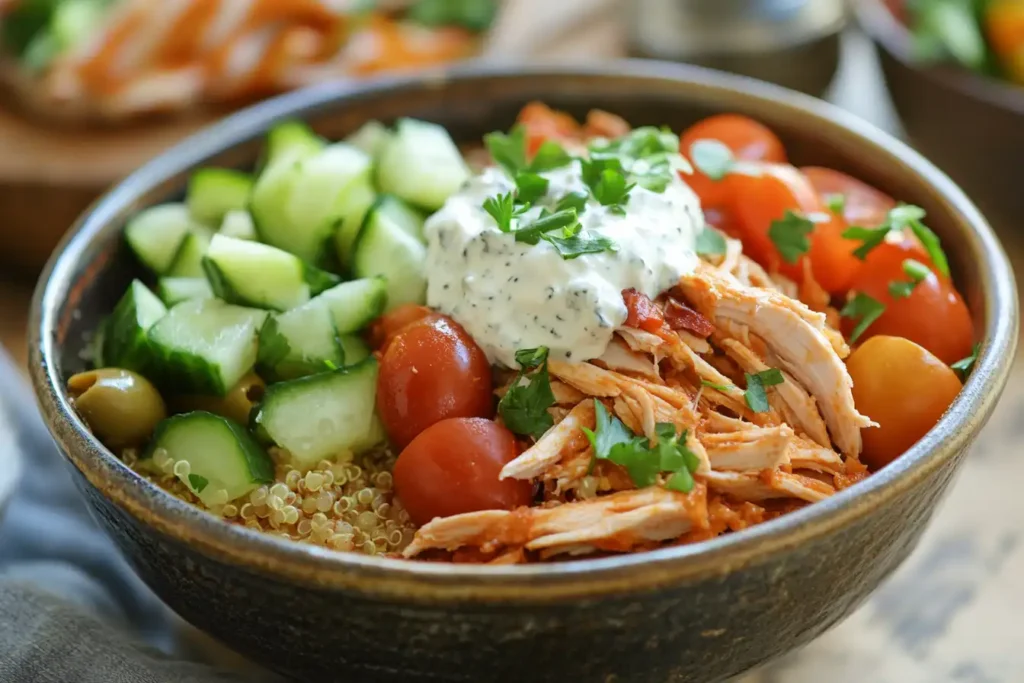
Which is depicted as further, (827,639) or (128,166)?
(128,166)

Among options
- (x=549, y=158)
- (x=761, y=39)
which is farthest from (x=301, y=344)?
(x=761, y=39)

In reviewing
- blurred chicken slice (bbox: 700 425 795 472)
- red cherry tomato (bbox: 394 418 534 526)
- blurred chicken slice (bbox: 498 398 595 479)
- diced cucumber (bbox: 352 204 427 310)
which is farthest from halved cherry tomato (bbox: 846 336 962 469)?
diced cucumber (bbox: 352 204 427 310)

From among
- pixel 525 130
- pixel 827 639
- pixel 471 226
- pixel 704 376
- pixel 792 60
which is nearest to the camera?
pixel 704 376

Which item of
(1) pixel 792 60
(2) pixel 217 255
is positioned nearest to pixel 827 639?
(2) pixel 217 255

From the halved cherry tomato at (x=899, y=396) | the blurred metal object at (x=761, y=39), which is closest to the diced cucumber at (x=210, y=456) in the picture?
the halved cherry tomato at (x=899, y=396)

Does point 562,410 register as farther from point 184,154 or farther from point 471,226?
point 184,154

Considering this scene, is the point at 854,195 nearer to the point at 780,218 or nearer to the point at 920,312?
the point at 780,218

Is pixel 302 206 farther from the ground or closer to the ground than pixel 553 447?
farther from the ground
